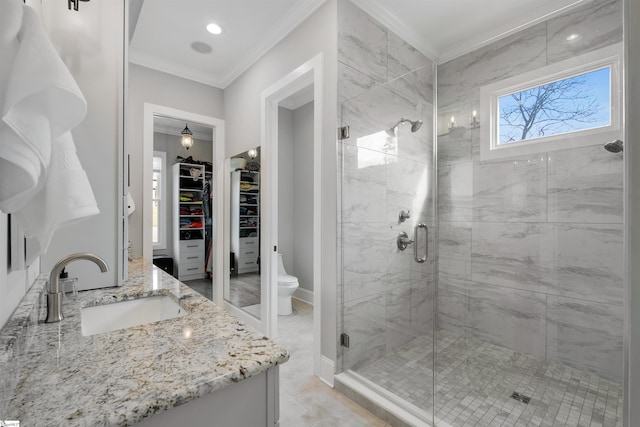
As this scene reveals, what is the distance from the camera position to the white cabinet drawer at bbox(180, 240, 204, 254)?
5.05 meters

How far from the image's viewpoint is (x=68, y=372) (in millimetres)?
730

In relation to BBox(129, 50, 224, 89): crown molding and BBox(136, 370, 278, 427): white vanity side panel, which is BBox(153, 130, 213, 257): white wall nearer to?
BBox(129, 50, 224, 89): crown molding

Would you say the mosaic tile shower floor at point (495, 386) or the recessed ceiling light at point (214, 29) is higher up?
the recessed ceiling light at point (214, 29)

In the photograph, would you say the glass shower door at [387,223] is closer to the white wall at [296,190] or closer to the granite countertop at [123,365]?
the granite countertop at [123,365]

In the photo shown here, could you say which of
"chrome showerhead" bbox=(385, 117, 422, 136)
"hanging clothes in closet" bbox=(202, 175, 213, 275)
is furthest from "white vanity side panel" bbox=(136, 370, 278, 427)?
"hanging clothes in closet" bbox=(202, 175, 213, 275)

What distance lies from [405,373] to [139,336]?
5.46ft

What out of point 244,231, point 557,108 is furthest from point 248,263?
point 557,108

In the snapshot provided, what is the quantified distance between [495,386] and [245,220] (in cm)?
247

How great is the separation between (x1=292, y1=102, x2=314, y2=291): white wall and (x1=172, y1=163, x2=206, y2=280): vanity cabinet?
6.44 feet

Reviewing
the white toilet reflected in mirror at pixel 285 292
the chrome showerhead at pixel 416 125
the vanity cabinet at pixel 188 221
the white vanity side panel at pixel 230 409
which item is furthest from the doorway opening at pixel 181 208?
the white vanity side panel at pixel 230 409

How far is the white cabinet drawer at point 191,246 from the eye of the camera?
5.05 m

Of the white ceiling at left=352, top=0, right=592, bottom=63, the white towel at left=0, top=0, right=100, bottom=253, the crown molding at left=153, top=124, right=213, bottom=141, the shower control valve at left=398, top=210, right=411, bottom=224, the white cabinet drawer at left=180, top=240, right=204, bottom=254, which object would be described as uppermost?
the white ceiling at left=352, top=0, right=592, bottom=63

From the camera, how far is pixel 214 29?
99.7 inches

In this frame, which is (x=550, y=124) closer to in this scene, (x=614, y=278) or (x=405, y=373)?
(x=614, y=278)
